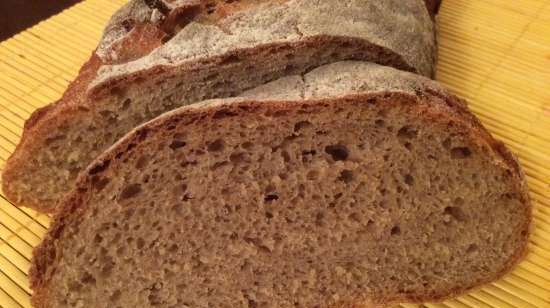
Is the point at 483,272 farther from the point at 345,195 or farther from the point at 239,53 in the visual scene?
the point at 239,53

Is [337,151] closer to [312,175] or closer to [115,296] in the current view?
[312,175]

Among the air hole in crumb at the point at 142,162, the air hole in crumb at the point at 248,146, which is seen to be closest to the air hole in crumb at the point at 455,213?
the air hole in crumb at the point at 248,146

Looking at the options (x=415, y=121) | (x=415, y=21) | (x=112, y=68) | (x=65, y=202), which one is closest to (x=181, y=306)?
(x=65, y=202)

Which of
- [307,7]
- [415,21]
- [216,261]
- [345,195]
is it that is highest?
[307,7]

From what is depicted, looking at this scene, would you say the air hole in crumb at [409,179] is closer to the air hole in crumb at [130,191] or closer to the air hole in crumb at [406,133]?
the air hole in crumb at [406,133]

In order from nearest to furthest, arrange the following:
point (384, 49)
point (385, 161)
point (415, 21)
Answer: point (385, 161), point (384, 49), point (415, 21)

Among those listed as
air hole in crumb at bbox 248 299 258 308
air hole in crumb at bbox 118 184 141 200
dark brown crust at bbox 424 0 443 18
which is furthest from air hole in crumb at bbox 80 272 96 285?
dark brown crust at bbox 424 0 443 18
